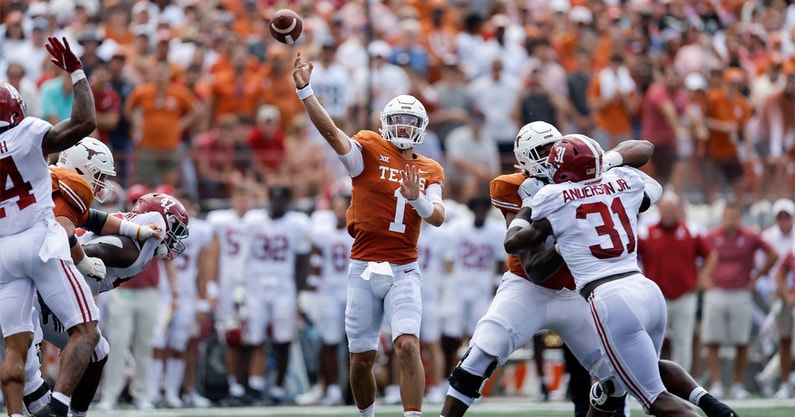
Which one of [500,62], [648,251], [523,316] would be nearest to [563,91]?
[500,62]

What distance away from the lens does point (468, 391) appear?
323 inches

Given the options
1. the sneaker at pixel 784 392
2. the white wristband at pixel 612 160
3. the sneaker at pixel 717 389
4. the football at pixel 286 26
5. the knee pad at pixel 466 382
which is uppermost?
the football at pixel 286 26

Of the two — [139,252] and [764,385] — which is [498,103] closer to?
[764,385]

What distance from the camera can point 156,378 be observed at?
13.4 meters

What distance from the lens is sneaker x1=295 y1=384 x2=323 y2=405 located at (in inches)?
532

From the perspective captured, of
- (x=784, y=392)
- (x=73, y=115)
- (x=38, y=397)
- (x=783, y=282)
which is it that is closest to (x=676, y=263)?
(x=783, y=282)

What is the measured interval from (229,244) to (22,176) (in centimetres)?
644

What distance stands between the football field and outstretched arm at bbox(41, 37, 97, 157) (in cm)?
441

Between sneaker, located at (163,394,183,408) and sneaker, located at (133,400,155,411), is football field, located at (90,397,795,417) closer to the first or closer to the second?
sneaker, located at (133,400,155,411)

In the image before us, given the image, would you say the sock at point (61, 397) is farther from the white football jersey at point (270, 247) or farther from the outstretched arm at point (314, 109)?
the white football jersey at point (270, 247)

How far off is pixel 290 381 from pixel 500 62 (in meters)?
4.60

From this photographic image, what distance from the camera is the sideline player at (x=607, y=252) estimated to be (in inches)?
296

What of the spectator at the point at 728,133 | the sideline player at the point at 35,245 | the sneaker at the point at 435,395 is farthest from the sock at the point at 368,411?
the spectator at the point at 728,133

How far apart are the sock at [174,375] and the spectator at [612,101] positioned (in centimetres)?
561
